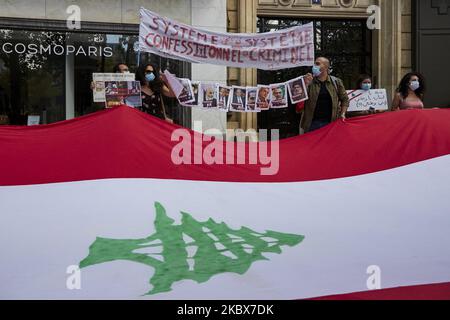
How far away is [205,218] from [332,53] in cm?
790

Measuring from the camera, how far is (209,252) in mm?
3730

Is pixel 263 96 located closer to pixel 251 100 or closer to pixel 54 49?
pixel 251 100

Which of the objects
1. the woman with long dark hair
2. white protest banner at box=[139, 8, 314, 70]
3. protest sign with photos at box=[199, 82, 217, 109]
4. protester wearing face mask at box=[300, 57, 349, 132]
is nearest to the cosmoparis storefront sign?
the woman with long dark hair

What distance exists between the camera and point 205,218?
382cm

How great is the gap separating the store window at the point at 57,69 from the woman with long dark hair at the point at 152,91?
2358 mm

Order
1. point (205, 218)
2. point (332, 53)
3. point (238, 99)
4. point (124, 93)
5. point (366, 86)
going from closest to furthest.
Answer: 1. point (205, 218)
2. point (124, 93)
3. point (238, 99)
4. point (366, 86)
5. point (332, 53)

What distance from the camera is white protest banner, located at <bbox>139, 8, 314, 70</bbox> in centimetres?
697

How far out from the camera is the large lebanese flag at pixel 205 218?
3568 millimetres

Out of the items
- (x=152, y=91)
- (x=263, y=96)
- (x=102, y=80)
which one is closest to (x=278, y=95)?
(x=263, y=96)

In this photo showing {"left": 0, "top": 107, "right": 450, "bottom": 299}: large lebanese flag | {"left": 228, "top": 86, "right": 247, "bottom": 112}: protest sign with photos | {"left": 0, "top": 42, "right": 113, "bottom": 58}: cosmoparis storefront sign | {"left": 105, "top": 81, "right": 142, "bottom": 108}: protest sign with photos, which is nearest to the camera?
{"left": 0, "top": 107, "right": 450, "bottom": 299}: large lebanese flag

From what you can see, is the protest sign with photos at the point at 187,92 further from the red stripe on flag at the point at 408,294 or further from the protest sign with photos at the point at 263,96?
the red stripe on flag at the point at 408,294

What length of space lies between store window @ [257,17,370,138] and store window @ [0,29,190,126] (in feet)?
6.43

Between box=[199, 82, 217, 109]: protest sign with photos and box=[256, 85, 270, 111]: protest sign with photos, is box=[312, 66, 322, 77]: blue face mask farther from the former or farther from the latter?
box=[199, 82, 217, 109]: protest sign with photos
